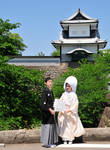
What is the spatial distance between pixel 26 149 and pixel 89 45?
2309 cm

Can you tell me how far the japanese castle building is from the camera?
2728 cm

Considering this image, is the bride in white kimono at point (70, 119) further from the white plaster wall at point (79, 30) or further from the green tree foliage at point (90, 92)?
the white plaster wall at point (79, 30)

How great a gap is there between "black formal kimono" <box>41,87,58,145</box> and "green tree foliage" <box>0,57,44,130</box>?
327 cm

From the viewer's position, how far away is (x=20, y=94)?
946cm

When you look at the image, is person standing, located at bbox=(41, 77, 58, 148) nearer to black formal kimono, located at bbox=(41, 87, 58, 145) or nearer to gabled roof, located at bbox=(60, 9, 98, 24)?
black formal kimono, located at bbox=(41, 87, 58, 145)

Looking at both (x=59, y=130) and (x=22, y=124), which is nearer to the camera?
(x=59, y=130)

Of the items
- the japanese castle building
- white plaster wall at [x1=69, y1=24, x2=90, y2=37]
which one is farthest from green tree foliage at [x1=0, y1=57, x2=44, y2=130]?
white plaster wall at [x1=69, y1=24, x2=90, y2=37]

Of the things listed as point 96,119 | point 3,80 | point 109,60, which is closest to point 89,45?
point 109,60

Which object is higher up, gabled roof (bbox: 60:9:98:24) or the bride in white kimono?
gabled roof (bbox: 60:9:98:24)

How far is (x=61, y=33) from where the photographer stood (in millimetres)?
29969

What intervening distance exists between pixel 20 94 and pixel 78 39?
20.3m

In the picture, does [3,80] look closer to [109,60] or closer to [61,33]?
[109,60]

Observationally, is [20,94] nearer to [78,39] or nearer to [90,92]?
[90,92]

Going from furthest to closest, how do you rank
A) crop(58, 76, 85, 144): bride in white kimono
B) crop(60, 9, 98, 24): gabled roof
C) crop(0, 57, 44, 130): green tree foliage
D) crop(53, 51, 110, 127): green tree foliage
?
crop(60, 9, 98, 24): gabled roof, crop(53, 51, 110, 127): green tree foliage, crop(0, 57, 44, 130): green tree foliage, crop(58, 76, 85, 144): bride in white kimono
